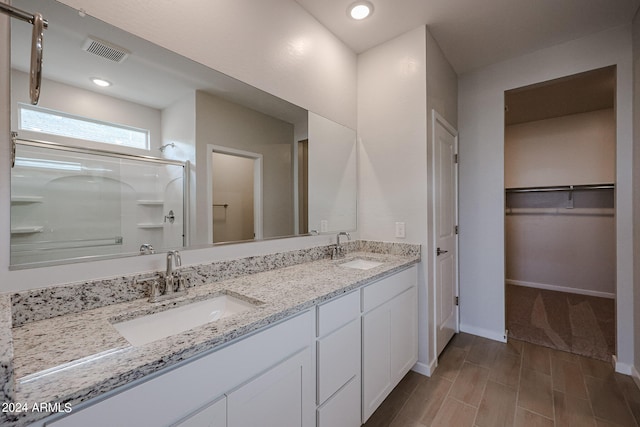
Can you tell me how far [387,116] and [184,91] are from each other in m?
1.55

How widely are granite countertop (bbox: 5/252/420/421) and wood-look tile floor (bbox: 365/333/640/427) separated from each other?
1.08 m

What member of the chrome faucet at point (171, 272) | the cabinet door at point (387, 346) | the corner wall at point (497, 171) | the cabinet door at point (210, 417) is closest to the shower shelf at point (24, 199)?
the chrome faucet at point (171, 272)

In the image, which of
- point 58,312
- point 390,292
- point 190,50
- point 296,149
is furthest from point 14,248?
point 390,292

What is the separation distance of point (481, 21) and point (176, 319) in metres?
2.72

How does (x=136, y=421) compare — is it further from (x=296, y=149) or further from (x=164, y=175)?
(x=296, y=149)

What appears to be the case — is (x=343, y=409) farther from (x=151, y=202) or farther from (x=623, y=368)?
(x=623, y=368)

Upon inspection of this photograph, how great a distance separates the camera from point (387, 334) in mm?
1677

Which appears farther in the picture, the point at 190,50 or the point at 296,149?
the point at 296,149

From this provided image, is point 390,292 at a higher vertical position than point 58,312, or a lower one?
lower

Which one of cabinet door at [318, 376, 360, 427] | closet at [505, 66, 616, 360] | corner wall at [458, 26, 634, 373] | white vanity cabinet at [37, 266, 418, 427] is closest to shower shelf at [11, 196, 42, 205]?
white vanity cabinet at [37, 266, 418, 427]

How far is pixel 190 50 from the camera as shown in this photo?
1.27 metres

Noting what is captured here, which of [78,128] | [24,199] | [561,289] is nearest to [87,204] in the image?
[24,199]

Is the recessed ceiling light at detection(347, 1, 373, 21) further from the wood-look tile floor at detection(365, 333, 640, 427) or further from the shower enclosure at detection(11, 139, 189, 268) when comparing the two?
the wood-look tile floor at detection(365, 333, 640, 427)

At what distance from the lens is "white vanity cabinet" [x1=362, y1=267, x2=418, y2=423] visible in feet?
4.95
